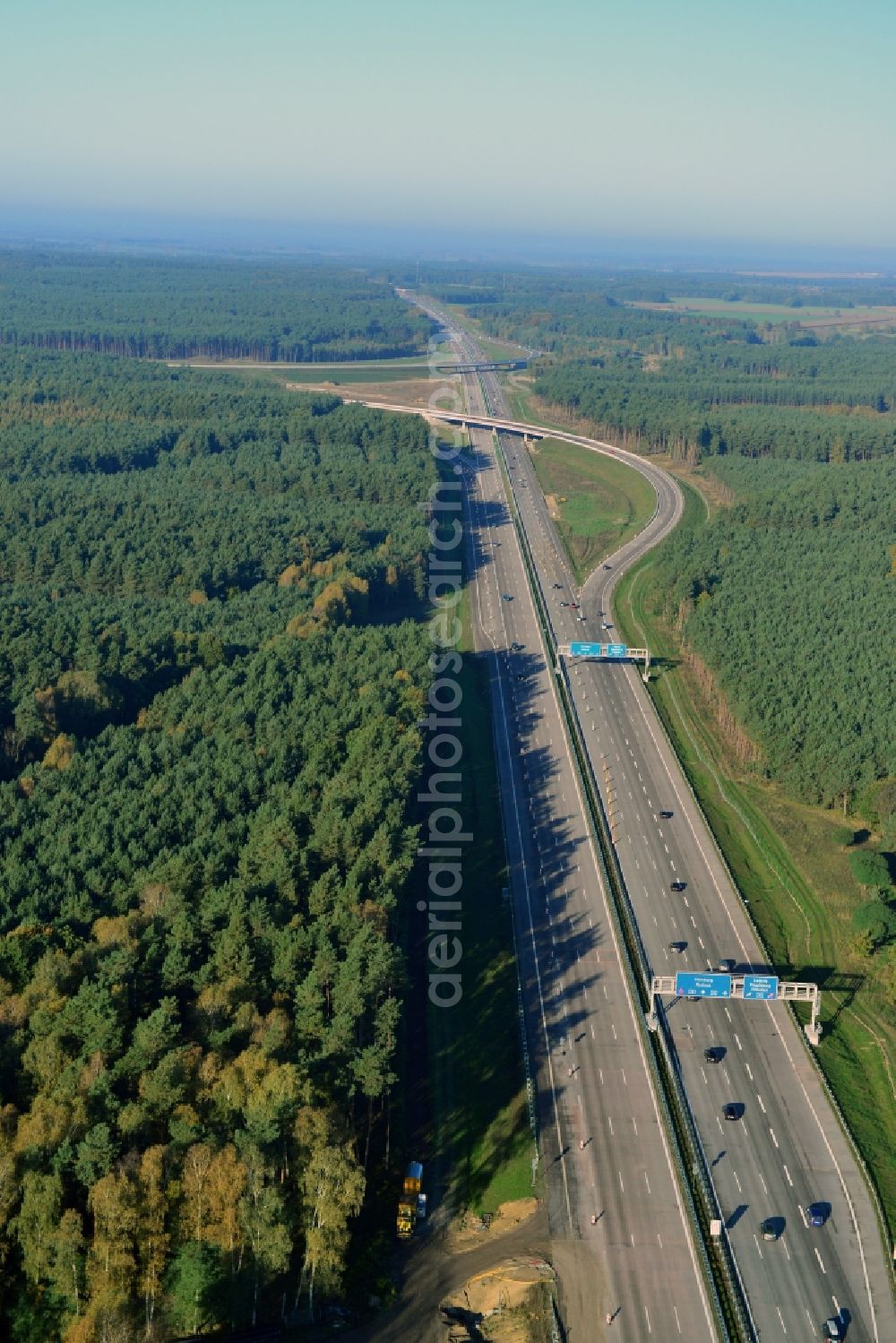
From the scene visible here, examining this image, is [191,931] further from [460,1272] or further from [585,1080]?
[585,1080]

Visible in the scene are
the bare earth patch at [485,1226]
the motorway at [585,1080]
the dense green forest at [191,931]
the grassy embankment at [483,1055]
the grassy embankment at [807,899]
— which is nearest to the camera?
the dense green forest at [191,931]

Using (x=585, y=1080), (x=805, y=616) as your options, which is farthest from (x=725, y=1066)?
(x=805, y=616)

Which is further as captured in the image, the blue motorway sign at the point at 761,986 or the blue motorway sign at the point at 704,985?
the blue motorway sign at the point at 704,985

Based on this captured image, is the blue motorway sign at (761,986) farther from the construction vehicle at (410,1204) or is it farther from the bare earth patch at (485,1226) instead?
the construction vehicle at (410,1204)

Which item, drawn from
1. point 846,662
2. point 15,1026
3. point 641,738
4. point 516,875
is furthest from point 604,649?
point 15,1026

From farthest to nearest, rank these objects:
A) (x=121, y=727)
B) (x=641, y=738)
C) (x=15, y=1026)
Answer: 1. (x=641, y=738)
2. (x=121, y=727)
3. (x=15, y=1026)

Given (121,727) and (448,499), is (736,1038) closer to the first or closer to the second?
(121,727)

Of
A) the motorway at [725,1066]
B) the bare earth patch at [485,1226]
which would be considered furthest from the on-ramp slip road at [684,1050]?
the bare earth patch at [485,1226]
